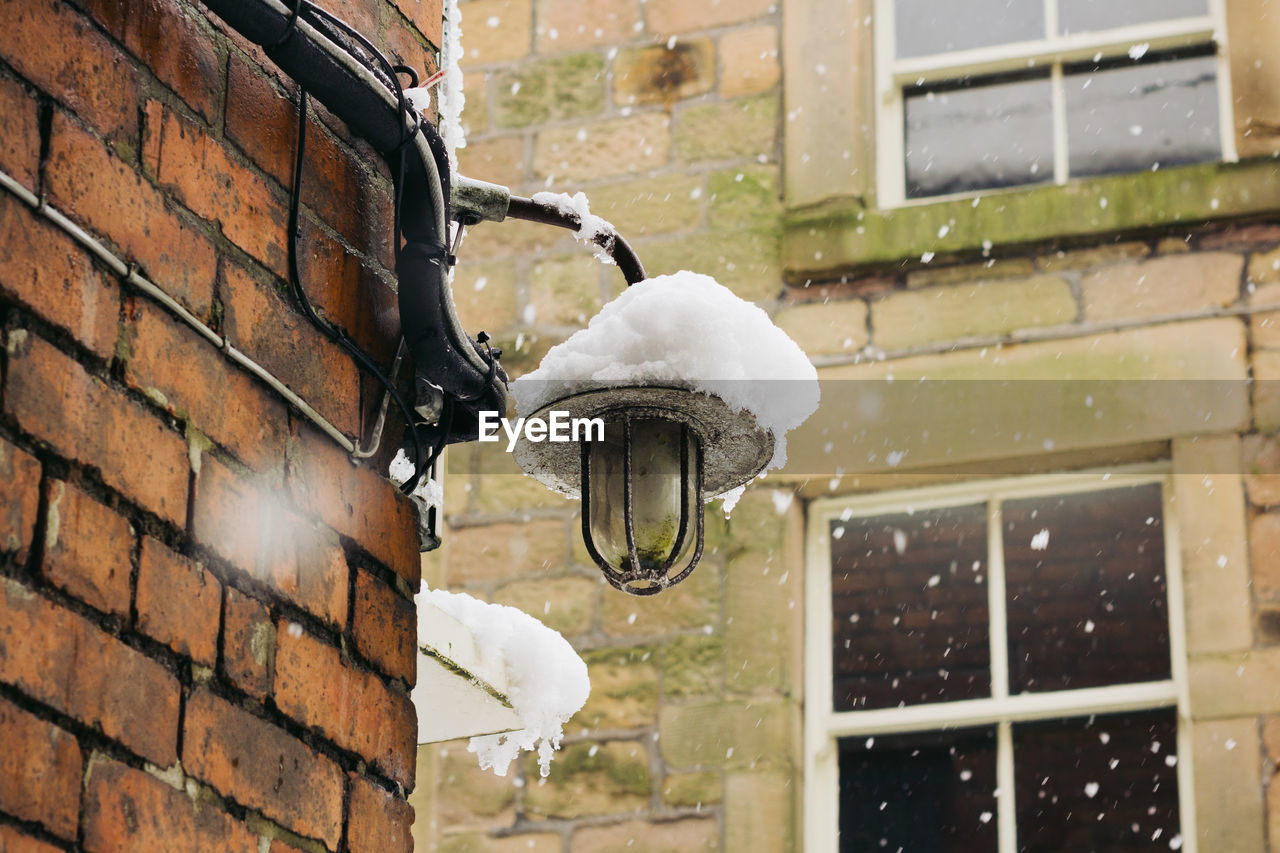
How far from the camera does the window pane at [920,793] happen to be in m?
4.39

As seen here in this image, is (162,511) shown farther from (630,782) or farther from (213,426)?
(630,782)

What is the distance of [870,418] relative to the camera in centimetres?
476

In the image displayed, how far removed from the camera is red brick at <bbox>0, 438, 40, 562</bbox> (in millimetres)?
1432

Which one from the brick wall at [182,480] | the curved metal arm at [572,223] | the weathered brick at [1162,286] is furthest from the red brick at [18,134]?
the weathered brick at [1162,286]

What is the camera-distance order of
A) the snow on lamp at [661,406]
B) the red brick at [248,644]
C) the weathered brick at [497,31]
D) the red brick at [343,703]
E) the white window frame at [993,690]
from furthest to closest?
the weathered brick at [497,31] < the white window frame at [993,690] < the snow on lamp at [661,406] < the red brick at [343,703] < the red brick at [248,644]

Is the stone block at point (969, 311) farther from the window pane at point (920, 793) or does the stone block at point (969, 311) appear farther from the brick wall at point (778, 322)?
Answer: the window pane at point (920, 793)

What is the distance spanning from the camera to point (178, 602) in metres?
1.63

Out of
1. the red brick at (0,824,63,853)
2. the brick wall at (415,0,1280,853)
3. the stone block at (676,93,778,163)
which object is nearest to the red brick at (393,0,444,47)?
the red brick at (0,824,63,853)

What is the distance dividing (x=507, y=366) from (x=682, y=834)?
4.85 feet

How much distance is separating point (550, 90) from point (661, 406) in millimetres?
3275

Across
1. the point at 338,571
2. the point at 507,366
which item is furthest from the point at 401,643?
the point at 507,366

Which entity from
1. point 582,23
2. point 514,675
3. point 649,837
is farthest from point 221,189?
point 582,23

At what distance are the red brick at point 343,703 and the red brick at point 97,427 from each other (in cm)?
23

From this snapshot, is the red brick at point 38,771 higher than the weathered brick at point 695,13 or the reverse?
the reverse
